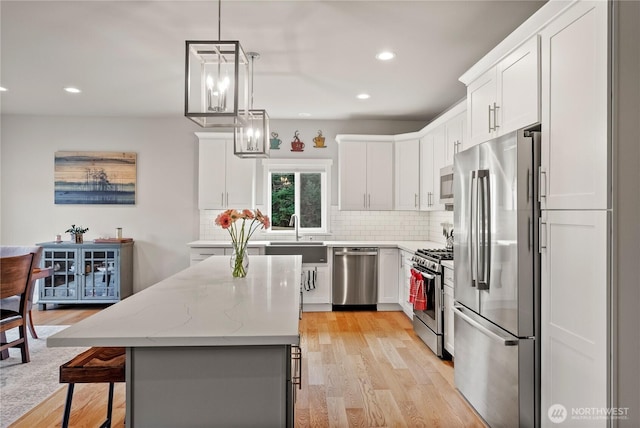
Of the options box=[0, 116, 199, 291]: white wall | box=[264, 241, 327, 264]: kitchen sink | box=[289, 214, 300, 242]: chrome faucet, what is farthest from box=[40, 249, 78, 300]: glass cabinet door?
box=[289, 214, 300, 242]: chrome faucet

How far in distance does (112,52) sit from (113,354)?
2776 millimetres

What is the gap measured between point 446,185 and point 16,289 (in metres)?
4.10

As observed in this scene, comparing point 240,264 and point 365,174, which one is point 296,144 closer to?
point 365,174

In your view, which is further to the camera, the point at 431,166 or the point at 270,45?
the point at 431,166

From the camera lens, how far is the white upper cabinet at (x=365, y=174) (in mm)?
5594

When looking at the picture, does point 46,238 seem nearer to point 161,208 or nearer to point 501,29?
point 161,208

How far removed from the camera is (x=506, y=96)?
2434 millimetres

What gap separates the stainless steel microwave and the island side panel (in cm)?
312

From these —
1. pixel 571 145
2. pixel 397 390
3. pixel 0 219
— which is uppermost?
pixel 571 145

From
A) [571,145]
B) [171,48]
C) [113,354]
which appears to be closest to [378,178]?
[171,48]

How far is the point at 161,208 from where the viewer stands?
19.4ft

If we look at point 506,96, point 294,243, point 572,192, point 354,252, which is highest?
point 506,96

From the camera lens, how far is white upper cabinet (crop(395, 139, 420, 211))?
5434 millimetres

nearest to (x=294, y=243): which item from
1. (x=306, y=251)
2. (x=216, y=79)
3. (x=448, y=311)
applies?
(x=306, y=251)
